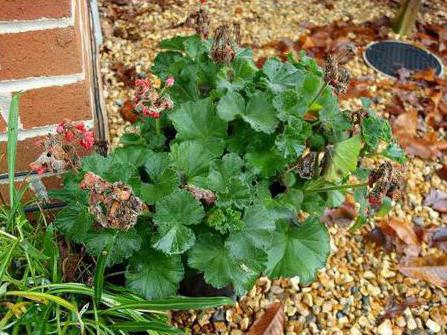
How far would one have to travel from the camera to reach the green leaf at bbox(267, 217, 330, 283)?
1.36 m

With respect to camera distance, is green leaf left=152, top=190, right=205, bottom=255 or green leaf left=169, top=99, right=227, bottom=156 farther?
green leaf left=169, top=99, right=227, bottom=156

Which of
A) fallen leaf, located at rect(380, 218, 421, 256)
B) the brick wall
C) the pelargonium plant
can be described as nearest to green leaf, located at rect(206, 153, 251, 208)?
the pelargonium plant

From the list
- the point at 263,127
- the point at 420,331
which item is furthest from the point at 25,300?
the point at 420,331

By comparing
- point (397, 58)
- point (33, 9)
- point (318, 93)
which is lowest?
point (397, 58)

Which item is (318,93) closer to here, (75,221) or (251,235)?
(251,235)

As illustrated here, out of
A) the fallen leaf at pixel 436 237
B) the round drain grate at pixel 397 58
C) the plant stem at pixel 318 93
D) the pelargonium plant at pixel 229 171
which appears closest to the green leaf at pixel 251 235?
the pelargonium plant at pixel 229 171

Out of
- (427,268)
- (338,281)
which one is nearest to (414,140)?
(427,268)

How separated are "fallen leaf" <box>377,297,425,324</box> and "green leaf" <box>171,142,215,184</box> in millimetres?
882

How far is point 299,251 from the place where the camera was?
54.4 inches

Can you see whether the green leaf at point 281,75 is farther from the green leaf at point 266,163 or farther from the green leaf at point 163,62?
the green leaf at point 163,62

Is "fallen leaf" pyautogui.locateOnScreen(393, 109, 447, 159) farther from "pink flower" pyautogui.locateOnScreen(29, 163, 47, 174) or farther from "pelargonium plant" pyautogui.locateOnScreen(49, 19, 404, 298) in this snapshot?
"pink flower" pyautogui.locateOnScreen(29, 163, 47, 174)

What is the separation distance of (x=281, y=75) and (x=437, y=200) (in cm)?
112

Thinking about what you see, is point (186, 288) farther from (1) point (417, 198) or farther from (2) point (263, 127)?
(1) point (417, 198)

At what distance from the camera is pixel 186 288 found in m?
1.62
